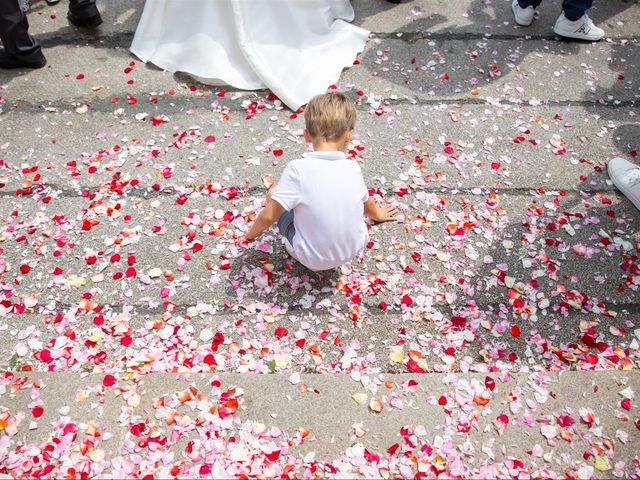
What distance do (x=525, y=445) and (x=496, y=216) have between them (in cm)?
143

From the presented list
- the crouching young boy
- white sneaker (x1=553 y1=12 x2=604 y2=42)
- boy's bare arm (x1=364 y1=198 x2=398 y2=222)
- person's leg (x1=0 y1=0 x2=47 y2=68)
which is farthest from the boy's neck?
white sneaker (x1=553 y1=12 x2=604 y2=42)

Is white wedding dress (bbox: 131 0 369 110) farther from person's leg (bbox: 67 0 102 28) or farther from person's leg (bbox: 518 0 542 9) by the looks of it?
person's leg (bbox: 518 0 542 9)

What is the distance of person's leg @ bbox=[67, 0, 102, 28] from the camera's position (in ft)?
14.0

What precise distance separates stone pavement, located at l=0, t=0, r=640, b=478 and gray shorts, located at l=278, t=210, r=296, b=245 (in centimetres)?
29

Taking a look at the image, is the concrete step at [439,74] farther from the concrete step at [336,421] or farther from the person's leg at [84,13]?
the concrete step at [336,421]

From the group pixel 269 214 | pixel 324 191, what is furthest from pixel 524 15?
pixel 269 214

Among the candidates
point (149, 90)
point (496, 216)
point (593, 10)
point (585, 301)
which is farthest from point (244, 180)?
Result: point (593, 10)

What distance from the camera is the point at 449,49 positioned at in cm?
441

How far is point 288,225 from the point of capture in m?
2.70

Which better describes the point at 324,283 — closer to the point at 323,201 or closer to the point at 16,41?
the point at 323,201

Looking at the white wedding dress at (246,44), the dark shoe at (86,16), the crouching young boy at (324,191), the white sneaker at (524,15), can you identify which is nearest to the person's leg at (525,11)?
the white sneaker at (524,15)

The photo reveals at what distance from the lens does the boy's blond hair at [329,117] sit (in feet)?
7.85

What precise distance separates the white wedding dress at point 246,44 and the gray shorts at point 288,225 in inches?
53.6

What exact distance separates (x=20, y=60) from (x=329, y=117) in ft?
9.80
